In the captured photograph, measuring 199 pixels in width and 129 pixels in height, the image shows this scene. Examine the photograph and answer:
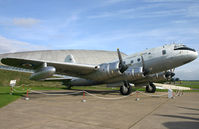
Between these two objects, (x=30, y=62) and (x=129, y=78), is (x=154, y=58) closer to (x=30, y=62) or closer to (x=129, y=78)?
(x=129, y=78)

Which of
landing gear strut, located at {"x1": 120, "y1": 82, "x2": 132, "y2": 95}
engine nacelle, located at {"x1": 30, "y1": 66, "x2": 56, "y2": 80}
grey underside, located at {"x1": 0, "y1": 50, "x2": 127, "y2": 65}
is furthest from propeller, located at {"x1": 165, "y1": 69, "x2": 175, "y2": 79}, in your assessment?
grey underside, located at {"x1": 0, "y1": 50, "x2": 127, "y2": 65}

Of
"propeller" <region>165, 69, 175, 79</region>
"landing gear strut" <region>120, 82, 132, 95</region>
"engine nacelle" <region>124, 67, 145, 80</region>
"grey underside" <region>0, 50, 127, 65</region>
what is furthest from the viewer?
"grey underside" <region>0, 50, 127, 65</region>

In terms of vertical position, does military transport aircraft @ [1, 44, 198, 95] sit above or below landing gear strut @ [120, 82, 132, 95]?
above

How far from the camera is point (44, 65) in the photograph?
1310 cm

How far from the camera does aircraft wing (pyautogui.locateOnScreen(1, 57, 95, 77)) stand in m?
12.8

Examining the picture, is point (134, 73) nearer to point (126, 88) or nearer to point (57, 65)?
point (126, 88)

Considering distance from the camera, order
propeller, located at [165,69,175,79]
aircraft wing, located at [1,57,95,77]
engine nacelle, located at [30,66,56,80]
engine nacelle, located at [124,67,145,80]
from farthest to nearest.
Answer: propeller, located at [165,69,175,79] → engine nacelle, located at [124,67,145,80] → aircraft wing, located at [1,57,95,77] → engine nacelle, located at [30,66,56,80]

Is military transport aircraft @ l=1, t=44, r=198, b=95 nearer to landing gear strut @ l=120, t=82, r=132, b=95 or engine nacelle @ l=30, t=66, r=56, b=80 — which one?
landing gear strut @ l=120, t=82, r=132, b=95

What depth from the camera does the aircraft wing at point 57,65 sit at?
1280cm

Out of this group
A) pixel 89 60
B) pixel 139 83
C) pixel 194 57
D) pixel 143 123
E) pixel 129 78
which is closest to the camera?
pixel 143 123

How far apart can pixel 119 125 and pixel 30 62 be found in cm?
1004

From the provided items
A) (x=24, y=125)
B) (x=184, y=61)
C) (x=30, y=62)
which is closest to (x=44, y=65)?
(x=30, y=62)

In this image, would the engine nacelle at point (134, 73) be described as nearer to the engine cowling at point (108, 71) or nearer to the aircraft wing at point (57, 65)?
the engine cowling at point (108, 71)

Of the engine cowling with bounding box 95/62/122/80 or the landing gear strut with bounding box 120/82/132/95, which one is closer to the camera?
the engine cowling with bounding box 95/62/122/80
